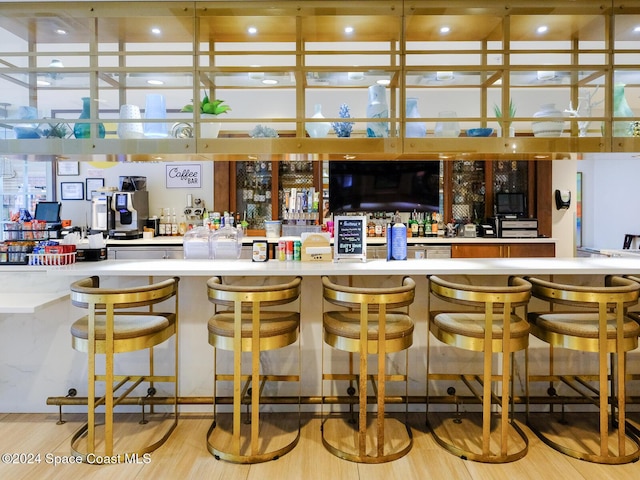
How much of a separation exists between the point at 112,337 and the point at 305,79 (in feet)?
6.90

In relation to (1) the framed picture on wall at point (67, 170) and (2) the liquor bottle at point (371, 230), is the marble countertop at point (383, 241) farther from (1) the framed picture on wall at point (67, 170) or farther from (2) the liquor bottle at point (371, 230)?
(1) the framed picture on wall at point (67, 170)

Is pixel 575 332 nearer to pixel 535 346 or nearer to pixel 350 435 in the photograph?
pixel 535 346

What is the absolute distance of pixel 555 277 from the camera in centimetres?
294

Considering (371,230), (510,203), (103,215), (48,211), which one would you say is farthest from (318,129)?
(48,211)

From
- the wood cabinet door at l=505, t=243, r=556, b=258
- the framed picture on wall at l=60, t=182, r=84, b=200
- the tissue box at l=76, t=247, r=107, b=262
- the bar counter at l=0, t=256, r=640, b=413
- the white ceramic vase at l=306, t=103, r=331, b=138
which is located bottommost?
the bar counter at l=0, t=256, r=640, b=413

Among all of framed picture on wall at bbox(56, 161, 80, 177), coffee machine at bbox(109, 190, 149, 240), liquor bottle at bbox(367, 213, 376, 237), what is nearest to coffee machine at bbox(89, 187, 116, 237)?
coffee machine at bbox(109, 190, 149, 240)

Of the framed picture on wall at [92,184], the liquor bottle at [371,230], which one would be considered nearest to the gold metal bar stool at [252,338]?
the liquor bottle at [371,230]

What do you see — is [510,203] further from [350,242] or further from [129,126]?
[129,126]

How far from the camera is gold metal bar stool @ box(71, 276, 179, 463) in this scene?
2213mm

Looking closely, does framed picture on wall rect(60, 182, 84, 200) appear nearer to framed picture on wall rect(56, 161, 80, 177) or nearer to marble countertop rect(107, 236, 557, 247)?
framed picture on wall rect(56, 161, 80, 177)

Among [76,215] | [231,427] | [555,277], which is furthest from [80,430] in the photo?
[76,215]

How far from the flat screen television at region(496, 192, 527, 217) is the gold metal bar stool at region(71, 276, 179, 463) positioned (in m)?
4.70

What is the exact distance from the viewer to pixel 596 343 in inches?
88.7

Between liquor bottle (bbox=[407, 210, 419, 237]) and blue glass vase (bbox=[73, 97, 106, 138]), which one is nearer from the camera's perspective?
blue glass vase (bbox=[73, 97, 106, 138])
